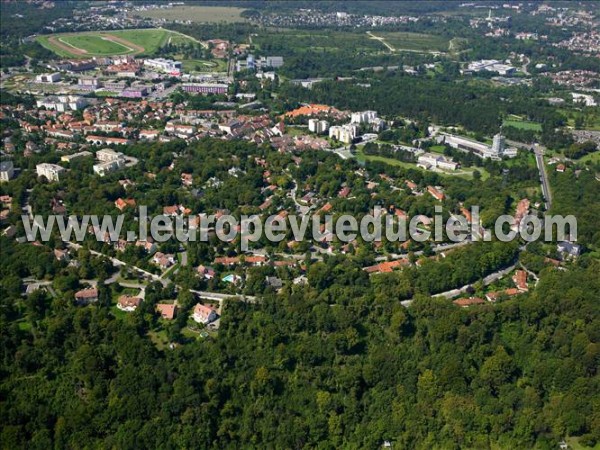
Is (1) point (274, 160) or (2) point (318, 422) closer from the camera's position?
(2) point (318, 422)

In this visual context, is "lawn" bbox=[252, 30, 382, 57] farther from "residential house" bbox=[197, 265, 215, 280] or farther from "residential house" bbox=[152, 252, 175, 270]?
"residential house" bbox=[197, 265, 215, 280]

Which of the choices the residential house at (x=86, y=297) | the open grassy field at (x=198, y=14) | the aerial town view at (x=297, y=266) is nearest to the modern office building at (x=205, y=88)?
the aerial town view at (x=297, y=266)

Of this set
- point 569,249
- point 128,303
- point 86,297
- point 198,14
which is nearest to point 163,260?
point 128,303

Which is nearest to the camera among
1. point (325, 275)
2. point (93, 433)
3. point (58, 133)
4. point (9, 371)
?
point (93, 433)

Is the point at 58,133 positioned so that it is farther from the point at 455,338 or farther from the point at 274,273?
the point at 455,338

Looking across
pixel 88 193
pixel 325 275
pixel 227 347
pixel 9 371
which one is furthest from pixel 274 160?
pixel 9 371

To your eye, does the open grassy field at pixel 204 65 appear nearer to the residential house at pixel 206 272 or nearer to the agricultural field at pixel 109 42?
the agricultural field at pixel 109 42

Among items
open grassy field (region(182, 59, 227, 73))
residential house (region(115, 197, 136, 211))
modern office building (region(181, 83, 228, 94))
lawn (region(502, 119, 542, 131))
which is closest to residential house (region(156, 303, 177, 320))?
residential house (region(115, 197, 136, 211))

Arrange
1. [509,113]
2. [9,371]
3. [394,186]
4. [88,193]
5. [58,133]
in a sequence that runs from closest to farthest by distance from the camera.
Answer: [9,371] < [88,193] < [394,186] < [58,133] < [509,113]
